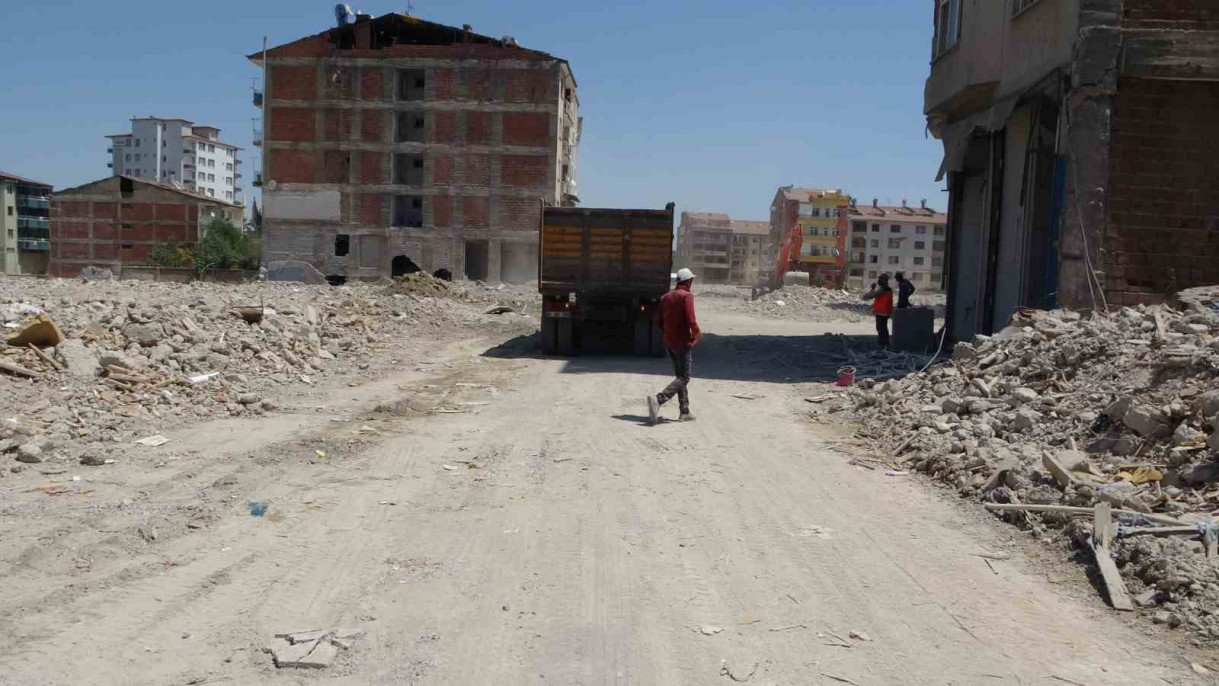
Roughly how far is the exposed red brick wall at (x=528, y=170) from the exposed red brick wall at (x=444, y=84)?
197 inches

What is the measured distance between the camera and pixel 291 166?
55656mm

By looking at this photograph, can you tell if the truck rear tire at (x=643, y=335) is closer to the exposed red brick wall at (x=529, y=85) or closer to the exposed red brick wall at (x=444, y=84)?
the exposed red brick wall at (x=529, y=85)

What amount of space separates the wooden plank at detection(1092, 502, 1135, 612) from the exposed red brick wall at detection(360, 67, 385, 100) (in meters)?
54.0

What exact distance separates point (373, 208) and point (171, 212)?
29.8 m

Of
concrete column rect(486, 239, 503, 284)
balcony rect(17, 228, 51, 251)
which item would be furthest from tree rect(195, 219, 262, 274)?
balcony rect(17, 228, 51, 251)

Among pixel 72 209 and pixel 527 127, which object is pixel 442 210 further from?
pixel 72 209

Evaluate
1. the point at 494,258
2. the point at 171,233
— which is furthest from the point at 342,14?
the point at 171,233

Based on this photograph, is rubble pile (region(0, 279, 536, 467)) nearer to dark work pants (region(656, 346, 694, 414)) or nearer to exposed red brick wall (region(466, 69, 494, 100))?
dark work pants (region(656, 346, 694, 414))

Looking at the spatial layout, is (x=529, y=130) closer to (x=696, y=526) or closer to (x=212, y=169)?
(x=696, y=526)

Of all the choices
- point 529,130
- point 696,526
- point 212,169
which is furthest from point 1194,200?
point 212,169

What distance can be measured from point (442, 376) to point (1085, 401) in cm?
969

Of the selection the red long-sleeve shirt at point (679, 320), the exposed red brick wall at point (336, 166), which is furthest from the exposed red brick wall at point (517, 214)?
the red long-sleeve shirt at point (679, 320)

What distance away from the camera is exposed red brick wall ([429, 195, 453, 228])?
54.6 m

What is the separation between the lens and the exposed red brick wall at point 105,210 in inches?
2955
